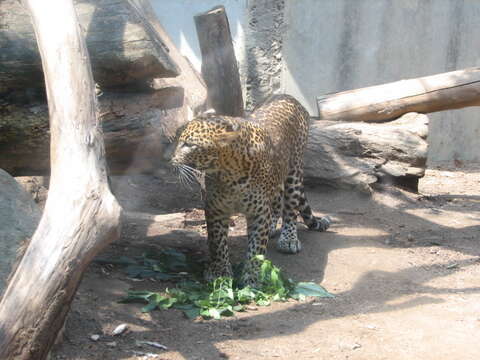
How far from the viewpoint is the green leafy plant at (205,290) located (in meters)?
5.64

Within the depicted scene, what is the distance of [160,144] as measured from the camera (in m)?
6.23

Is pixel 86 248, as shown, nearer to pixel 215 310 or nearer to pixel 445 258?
pixel 215 310

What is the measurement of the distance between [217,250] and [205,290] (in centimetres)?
43

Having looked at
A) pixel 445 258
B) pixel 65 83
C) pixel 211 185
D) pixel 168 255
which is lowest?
pixel 445 258

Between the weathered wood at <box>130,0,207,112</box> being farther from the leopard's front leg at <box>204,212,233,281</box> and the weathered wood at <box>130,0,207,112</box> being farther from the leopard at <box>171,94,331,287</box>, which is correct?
the leopard's front leg at <box>204,212,233,281</box>

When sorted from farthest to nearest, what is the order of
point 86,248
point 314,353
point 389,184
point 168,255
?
point 389,184, point 168,255, point 314,353, point 86,248

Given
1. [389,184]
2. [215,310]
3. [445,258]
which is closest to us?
[215,310]

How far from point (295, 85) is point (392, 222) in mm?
4627

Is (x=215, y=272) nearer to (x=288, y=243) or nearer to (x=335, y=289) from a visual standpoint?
(x=335, y=289)

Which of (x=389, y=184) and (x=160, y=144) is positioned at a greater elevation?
(x=160, y=144)

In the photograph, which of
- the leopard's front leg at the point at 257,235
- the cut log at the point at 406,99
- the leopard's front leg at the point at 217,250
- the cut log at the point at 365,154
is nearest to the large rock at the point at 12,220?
the leopard's front leg at the point at 217,250

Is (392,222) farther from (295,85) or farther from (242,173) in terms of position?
(295,85)

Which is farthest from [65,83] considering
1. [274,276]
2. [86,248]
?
[274,276]

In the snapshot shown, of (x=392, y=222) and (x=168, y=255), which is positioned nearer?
(x=168, y=255)
